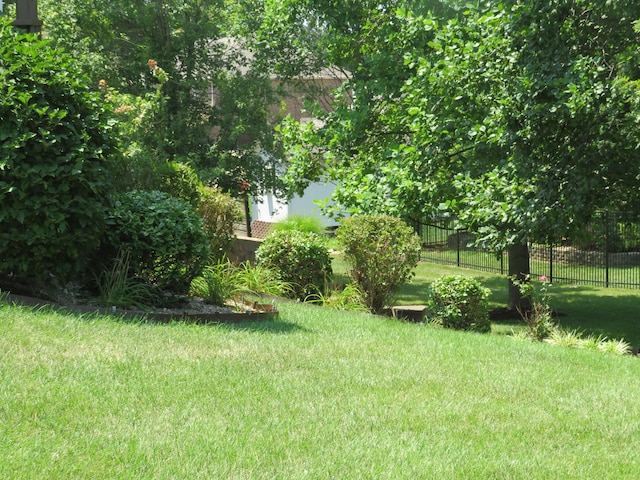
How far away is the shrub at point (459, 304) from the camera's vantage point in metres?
11.6

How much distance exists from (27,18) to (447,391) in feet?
24.7

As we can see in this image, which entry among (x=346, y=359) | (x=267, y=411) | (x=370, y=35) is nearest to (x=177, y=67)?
(x=370, y=35)

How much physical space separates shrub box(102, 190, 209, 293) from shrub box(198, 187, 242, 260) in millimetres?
3988

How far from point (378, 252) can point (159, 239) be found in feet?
12.9

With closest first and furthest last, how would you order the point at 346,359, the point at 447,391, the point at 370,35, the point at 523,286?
the point at 447,391, the point at 346,359, the point at 523,286, the point at 370,35

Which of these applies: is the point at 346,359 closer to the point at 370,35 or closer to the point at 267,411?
the point at 267,411

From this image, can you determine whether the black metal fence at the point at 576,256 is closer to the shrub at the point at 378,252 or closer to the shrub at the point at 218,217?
the shrub at the point at 218,217

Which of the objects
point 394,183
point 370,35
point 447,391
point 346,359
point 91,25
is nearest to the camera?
point 447,391

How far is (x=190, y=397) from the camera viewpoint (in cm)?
560

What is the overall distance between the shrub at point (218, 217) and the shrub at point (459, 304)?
3.82m

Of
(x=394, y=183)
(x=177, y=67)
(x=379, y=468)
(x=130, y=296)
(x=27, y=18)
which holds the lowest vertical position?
(x=379, y=468)

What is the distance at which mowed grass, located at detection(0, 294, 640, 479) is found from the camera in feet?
15.0

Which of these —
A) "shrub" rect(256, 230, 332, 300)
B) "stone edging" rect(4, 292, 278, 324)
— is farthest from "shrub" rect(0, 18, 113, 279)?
"shrub" rect(256, 230, 332, 300)

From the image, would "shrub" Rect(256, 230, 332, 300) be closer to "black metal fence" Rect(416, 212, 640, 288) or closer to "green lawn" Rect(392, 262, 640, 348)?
"green lawn" Rect(392, 262, 640, 348)
